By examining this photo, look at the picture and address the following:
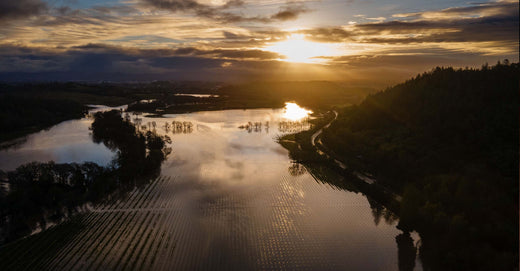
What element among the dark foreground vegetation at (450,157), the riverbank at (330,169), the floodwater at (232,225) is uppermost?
the dark foreground vegetation at (450,157)

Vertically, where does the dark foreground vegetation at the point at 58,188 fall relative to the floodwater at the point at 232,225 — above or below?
above

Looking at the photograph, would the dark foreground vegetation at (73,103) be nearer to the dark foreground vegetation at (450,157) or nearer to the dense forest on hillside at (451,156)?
the dark foreground vegetation at (450,157)

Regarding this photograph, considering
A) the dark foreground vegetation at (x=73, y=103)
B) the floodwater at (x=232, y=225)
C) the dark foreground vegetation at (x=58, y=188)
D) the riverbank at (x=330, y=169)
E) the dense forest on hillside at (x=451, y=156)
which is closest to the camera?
the dense forest on hillside at (x=451, y=156)

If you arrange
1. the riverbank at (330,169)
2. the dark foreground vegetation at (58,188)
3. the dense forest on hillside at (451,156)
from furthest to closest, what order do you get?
1. the riverbank at (330,169)
2. the dark foreground vegetation at (58,188)
3. the dense forest on hillside at (451,156)

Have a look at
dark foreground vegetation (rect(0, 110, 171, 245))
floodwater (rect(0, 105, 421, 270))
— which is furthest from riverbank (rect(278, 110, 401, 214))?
dark foreground vegetation (rect(0, 110, 171, 245))

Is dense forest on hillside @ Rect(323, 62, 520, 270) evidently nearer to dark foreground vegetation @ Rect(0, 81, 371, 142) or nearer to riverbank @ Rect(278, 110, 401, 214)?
riverbank @ Rect(278, 110, 401, 214)

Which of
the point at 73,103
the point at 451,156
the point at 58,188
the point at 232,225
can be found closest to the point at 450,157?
the point at 451,156

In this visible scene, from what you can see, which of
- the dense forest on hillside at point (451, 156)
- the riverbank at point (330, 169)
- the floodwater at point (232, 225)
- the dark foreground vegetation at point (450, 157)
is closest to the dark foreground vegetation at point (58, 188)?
the floodwater at point (232, 225)

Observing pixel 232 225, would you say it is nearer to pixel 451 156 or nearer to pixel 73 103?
pixel 451 156
